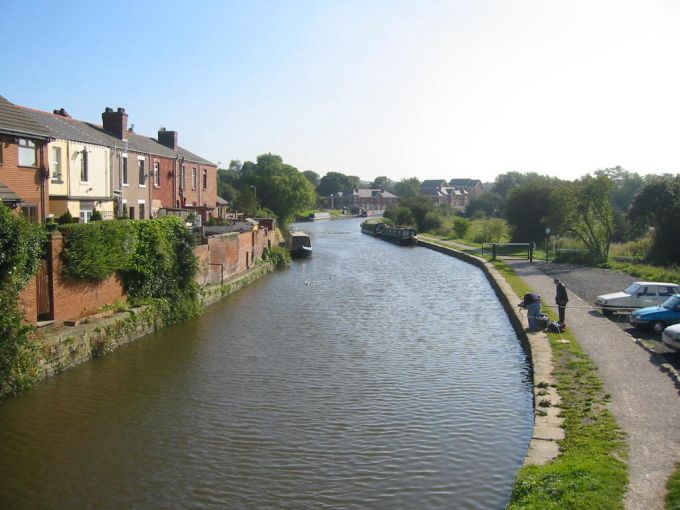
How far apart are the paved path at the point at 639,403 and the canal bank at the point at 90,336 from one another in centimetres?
1254

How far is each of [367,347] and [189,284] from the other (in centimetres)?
814

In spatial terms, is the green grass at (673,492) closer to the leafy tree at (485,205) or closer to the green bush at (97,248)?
the green bush at (97,248)

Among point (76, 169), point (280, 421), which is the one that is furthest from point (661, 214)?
point (280, 421)

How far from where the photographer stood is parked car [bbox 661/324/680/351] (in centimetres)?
1603

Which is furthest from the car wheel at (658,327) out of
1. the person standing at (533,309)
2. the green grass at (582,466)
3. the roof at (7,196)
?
the roof at (7,196)

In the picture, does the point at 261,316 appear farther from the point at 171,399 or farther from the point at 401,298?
the point at 171,399

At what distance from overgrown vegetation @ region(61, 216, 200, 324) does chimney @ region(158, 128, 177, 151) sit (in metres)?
19.3

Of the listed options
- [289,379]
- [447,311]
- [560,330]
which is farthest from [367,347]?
[447,311]

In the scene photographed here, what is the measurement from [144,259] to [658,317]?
16.3 m

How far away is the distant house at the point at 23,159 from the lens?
20.2m

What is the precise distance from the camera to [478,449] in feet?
39.3

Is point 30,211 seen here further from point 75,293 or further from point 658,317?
point 658,317

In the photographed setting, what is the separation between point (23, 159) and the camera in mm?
21406

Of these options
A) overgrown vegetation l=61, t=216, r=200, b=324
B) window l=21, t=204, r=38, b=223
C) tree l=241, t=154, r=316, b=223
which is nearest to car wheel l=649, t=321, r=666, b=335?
overgrown vegetation l=61, t=216, r=200, b=324
